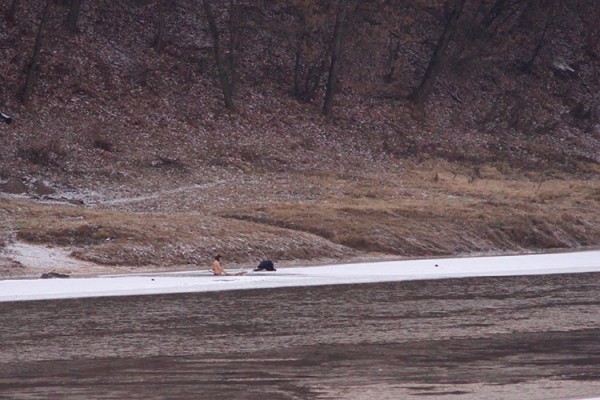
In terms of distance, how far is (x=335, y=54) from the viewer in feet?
180

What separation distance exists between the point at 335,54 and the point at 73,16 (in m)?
12.4

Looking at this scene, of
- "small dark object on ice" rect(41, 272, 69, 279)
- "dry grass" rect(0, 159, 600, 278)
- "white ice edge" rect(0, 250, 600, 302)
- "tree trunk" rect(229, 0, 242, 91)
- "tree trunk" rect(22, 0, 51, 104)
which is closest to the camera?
"white ice edge" rect(0, 250, 600, 302)

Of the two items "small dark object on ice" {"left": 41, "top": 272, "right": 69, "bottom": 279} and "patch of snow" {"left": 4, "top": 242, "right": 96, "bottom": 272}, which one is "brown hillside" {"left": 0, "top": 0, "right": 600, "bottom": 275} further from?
"small dark object on ice" {"left": 41, "top": 272, "right": 69, "bottom": 279}

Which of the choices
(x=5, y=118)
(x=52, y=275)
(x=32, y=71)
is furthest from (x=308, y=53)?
(x=52, y=275)

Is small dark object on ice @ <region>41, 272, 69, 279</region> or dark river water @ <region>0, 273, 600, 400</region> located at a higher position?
dark river water @ <region>0, 273, 600, 400</region>

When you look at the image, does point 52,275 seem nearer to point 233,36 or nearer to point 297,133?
point 297,133

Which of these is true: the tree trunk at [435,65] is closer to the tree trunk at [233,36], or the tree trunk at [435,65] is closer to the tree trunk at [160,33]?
the tree trunk at [233,36]

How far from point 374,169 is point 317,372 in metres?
33.7

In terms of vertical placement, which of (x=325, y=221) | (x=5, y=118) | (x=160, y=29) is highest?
(x=160, y=29)

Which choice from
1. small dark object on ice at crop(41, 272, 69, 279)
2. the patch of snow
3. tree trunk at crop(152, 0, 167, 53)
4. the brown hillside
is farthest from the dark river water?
tree trunk at crop(152, 0, 167, 53)

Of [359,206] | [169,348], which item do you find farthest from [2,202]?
[169,348]

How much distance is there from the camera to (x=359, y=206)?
41.6 metres

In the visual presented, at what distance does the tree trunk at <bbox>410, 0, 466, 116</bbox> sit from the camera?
6022cm

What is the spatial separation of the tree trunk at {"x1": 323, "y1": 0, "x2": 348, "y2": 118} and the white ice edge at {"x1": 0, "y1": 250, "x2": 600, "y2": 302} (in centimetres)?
1928
